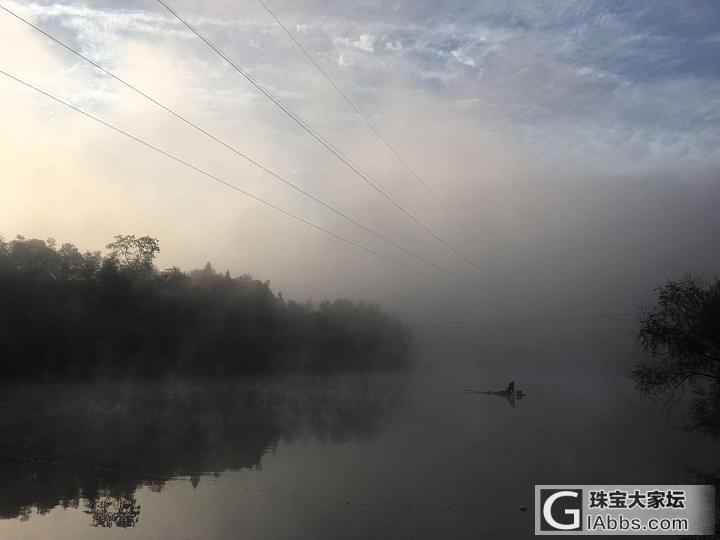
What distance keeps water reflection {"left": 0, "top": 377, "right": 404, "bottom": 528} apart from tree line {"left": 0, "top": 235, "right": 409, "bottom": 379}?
25.9 feet

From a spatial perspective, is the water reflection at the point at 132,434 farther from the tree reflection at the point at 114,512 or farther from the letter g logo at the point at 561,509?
the letter g logo at the point at 561,509

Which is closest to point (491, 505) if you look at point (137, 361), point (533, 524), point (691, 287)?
point (533, 524)

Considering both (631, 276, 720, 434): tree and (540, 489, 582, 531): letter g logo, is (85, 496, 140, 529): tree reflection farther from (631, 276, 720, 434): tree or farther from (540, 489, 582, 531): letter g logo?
(631, 276, 720, 434): tree

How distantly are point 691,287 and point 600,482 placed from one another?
75.2 feet

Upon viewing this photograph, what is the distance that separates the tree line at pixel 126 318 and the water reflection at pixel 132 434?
7890 mm

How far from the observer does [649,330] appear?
51.3 meters

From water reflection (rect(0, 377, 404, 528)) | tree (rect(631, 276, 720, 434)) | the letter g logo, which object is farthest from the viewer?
tree (rect(631, 276, 720, 434))

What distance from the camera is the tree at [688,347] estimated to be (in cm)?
4656

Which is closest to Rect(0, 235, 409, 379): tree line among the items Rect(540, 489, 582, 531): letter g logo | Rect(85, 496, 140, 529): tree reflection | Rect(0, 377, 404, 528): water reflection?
Rect(0, 377, 404, 528): water reflection

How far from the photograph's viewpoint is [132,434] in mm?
Result: 51250

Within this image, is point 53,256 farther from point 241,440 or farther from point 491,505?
point 491,505

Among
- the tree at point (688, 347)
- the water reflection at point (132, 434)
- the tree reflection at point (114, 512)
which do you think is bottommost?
the tree reflection at point (114, 512)

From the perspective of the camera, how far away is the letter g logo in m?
25.5

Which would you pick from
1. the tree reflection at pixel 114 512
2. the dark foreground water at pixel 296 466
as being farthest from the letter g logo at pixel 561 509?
the tree reflection at pixel 114 512
